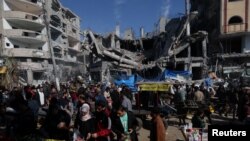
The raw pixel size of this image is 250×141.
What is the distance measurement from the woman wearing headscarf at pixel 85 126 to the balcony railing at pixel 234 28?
116 ft

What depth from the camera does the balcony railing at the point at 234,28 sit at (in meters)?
38.2

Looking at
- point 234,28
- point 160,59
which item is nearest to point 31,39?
point 160,59

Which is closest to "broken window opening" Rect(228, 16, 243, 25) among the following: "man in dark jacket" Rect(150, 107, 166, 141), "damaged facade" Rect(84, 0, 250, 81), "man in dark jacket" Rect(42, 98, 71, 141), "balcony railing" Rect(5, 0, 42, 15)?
"damaged facade" Rect(84, 0, 250, 81)

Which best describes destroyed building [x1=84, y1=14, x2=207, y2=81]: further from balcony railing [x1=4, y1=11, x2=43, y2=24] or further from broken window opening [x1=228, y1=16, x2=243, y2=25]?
balcony railing [x1=4, y1=11, x2=43, y2=24]

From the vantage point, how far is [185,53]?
42.0 meters

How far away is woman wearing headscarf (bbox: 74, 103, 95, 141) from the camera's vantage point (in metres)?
6.32

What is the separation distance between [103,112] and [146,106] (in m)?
8.68

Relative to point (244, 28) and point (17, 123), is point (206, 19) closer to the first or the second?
point (244, 28)

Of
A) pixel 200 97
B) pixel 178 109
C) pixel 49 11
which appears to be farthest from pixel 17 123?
pixel 49 11

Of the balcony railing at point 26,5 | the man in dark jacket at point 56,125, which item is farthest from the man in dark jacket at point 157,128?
the balcony railing at point 26,5

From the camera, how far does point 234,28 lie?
1515 inches

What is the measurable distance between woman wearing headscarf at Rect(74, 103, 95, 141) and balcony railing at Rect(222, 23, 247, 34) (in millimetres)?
35261

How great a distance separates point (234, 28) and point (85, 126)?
3587cm

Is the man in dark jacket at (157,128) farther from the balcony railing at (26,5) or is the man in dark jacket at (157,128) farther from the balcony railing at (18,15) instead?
the balcony railing at (26,5)
